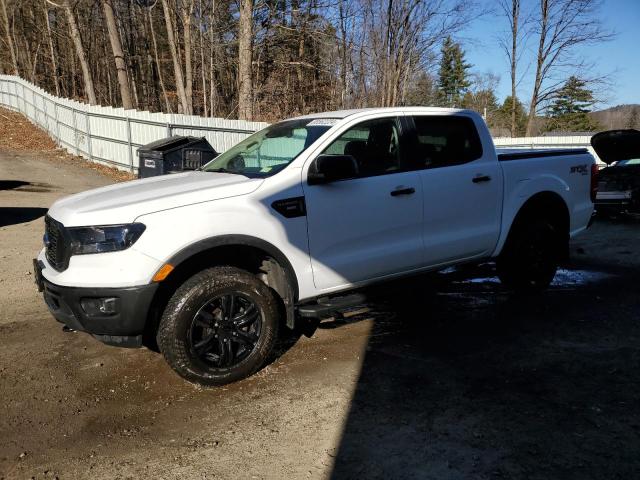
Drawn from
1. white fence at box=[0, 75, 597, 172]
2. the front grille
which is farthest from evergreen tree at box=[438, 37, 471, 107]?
the front grille

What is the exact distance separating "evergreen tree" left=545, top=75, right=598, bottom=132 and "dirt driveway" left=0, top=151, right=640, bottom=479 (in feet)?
79.7

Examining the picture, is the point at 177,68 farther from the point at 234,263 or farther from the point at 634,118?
the point at 634,118

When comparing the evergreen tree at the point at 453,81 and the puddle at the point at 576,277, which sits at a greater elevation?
the evergreen tree at the point at 453,81

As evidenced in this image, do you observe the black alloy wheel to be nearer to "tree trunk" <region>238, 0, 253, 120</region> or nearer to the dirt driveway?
the dirt driveway

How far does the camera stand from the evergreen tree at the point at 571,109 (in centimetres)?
2595

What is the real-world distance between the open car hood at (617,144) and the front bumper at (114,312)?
939cm

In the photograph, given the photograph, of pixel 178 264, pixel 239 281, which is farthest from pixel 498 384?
pixel 178 264

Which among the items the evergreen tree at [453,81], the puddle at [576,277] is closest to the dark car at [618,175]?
the puddle at [576,277]

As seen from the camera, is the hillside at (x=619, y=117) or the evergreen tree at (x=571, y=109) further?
the hillside at (x=619, y=117)

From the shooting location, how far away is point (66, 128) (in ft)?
63.3

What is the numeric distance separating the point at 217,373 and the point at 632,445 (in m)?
2.49

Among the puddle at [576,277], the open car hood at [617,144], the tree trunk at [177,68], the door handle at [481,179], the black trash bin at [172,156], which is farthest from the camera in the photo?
the tree trunk at [177,68]

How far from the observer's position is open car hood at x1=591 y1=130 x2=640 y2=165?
9.62 metres

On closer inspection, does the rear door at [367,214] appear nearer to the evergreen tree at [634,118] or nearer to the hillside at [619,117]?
the evergreen tree at [634,118]
